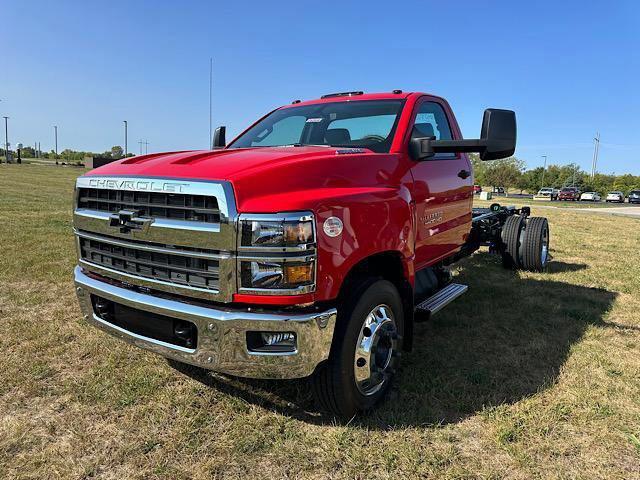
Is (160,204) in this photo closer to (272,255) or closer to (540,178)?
(272,255)

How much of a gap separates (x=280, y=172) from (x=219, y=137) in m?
2.44

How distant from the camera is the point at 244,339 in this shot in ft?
7.60

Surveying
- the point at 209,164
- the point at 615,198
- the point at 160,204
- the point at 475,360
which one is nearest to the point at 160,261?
the point at 160,204

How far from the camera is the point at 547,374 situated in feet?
11.5

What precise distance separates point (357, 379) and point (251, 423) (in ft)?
2.24

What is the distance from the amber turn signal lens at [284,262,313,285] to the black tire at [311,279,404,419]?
365 millimetres

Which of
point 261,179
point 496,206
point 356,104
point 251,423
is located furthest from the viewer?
point 496,206

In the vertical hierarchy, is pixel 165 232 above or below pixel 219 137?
below

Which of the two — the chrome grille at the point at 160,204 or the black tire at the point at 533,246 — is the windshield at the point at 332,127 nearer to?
the chrome grille at the point at 160,204

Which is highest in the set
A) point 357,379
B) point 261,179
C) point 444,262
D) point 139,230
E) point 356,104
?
point 356,104

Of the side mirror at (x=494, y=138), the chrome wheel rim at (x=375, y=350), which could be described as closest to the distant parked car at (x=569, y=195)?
the side mirror at (x=494, y=138)

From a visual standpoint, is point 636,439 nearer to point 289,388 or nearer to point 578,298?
point 289,388

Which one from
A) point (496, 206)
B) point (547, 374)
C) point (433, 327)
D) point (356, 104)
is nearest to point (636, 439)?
point (547, 374)

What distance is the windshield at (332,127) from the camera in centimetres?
354
